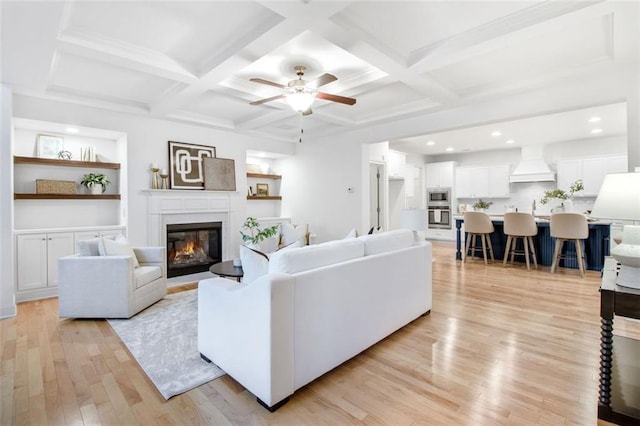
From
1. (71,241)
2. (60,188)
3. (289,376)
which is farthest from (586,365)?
(60,188)

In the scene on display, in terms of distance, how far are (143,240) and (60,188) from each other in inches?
51.2

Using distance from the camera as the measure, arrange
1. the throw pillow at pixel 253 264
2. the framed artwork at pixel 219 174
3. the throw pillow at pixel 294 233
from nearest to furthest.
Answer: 1. the throw pillow at pixel 253 264
2. the framed artwork at pixel 219 174
3. the throw pillow at pixel 294 233

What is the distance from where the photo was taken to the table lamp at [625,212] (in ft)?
5.73

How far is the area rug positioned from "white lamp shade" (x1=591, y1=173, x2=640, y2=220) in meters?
2.74

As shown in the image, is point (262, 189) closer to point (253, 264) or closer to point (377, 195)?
point (377, 195)

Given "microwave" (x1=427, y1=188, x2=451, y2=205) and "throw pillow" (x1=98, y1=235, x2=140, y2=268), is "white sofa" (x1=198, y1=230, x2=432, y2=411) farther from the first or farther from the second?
"microwave" (x1=427, y1=188, x2=451, y2=205)

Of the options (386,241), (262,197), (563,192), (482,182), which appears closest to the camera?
(386,241)

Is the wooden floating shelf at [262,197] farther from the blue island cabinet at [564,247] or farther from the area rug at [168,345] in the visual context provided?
the blue island cabinet at [564,247]

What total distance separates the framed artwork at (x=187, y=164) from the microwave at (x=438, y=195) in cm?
680

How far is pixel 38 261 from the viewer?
412cm

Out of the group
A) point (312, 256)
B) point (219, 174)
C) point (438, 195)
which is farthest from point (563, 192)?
point (219, 174)

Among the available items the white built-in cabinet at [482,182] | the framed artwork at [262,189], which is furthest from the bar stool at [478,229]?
the framed artwork at [262,189]

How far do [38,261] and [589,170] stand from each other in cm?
1042

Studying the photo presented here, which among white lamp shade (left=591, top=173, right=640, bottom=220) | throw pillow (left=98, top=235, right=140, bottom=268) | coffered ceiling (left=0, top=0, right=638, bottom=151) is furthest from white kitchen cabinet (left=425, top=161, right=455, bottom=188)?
throw pillow (left=98, top=235, right=140, bottom=268)
